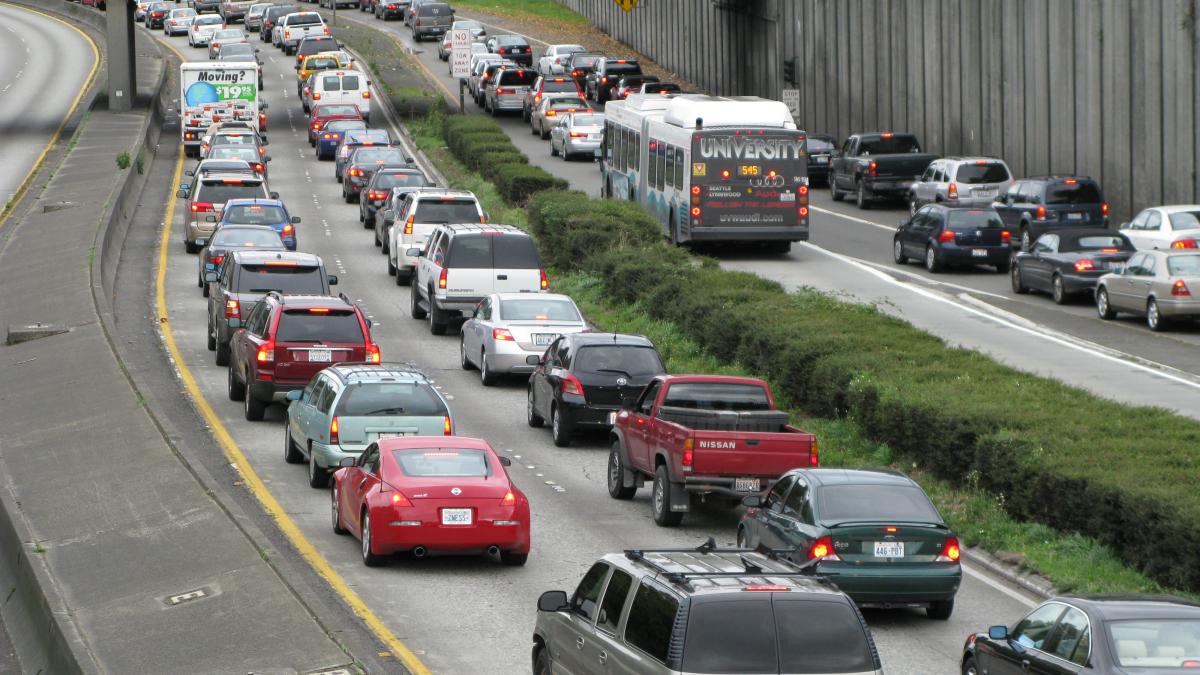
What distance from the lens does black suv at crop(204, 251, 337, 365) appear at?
96.9 ft

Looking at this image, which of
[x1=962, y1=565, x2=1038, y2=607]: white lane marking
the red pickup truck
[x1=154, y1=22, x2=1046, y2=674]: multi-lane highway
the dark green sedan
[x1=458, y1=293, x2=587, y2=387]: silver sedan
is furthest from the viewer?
[x1=458, y1=293, x2=587, y2=387]: silver sedan

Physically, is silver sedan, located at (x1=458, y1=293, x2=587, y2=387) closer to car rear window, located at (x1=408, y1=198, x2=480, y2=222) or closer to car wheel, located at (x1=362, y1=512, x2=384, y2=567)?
car rear window, located at (x1=408, y1=198, x2=480, y2=222)

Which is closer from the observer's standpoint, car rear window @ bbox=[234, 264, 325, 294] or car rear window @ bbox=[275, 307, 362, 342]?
car rear window @ bbox=[275, 307, 362, 342]

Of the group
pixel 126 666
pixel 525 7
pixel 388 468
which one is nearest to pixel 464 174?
pixel 388 468

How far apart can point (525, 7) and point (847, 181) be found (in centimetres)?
6597

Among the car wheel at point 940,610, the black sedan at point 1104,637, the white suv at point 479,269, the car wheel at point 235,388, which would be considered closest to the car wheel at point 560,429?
the car wheel at point 235,388

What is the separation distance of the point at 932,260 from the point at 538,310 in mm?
14670

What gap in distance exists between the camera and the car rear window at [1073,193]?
1745 inches

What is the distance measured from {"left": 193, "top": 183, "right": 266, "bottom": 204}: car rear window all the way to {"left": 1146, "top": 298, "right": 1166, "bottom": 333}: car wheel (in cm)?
2061

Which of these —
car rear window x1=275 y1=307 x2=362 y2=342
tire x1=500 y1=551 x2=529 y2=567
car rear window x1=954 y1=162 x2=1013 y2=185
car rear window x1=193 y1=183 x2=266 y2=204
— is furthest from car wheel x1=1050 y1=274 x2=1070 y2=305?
Result: tire x1=500 y1=551 x2=529 y2=567

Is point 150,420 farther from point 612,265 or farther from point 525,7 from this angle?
point 525,7

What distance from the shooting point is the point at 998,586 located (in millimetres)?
18438

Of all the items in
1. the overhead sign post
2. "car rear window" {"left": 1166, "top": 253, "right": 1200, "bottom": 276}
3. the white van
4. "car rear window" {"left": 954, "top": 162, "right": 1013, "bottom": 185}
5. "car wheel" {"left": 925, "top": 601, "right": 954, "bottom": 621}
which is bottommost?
"car wheel" {"left": 925, "top": 601, "right": 954, "bottom": 621}

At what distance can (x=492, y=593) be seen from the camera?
17547 mm
